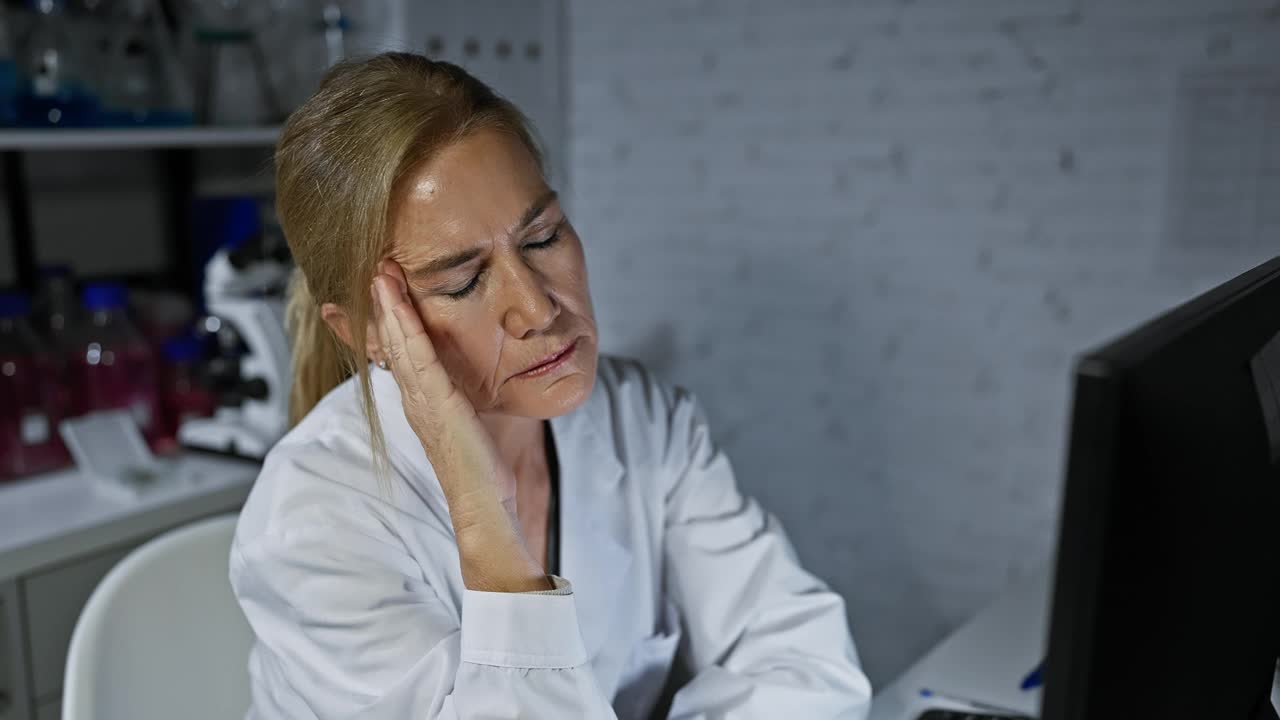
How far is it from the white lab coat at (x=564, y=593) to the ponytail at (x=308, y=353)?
0.09 m

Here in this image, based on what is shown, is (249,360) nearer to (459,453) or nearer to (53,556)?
(53,556)

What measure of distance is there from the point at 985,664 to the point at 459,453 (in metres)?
0.67

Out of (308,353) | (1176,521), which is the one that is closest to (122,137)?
(308,353)

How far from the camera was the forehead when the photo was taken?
101 centimetres

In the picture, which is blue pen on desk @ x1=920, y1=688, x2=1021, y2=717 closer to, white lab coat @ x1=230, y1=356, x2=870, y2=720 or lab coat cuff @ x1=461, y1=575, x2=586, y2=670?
white lab coat @ x1=230, y1=356, x2=870, y2=720

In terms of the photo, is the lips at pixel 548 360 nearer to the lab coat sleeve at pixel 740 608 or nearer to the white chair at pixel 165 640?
the lab coat sleeve at pixel 740 608

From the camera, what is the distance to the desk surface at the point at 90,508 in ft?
5.39

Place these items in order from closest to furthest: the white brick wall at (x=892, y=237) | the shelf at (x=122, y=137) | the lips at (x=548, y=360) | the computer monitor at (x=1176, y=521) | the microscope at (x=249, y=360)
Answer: the computer monitor at (x=1176, y=521)
the lips at (x=548, y=360)
the shelf at (x=122, y=137)
the microscope at (x=249, y=360)
the white brick wall at (x=892, y=237)

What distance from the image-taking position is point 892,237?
2398mm

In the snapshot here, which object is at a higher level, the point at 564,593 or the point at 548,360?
the point at 548,360

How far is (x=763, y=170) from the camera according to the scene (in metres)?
2.54

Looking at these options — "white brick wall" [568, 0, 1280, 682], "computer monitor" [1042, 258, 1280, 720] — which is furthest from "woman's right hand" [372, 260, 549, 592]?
"white brick wall" [568, 0, 1280, 682]

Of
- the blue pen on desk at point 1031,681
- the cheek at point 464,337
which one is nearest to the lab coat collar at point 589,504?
the cheek at point 464,337

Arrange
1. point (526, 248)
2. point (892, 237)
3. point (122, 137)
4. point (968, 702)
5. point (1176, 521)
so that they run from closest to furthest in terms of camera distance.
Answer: point (1176, 521) → point (526, 248) → point (968, 702) → point (122, 137) → point (892, 237)
